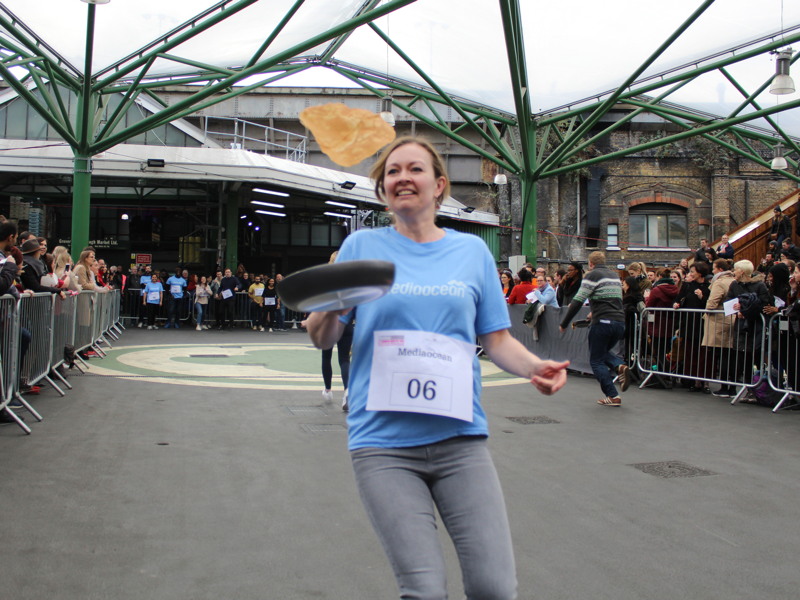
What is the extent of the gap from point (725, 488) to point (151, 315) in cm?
1988

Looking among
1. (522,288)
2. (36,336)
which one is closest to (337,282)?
(36,336)

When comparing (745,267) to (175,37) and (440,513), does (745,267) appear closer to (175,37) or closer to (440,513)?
(440,513)

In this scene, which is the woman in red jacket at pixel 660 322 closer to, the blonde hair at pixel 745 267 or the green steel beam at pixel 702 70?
the blonde hair at pixel 745 267

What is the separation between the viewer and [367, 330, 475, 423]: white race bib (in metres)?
2.25

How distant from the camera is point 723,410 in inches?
365

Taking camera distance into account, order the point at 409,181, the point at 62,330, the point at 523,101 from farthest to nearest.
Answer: the point at 523,101 < the point at 62,330 < the point at 409,181

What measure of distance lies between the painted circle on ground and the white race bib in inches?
314

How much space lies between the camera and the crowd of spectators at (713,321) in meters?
9.77

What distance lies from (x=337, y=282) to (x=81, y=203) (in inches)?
625

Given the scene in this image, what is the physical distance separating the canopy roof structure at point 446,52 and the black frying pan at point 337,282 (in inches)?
405

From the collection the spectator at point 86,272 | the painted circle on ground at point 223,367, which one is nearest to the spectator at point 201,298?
the painted circle on ground at point 223,367

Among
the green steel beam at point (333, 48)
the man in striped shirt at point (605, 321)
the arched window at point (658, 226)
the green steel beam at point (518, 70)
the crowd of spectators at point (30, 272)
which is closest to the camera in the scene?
the crowd of spectators at point (30, 272)

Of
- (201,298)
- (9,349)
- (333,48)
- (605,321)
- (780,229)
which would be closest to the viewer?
(9,349)

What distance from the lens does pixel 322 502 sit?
4742 mm
